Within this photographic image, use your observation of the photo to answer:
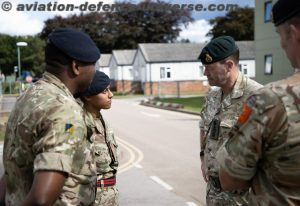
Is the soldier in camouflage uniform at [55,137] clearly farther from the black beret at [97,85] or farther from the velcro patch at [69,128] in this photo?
the black beret at [97,85]

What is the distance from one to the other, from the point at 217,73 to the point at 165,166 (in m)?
6.39

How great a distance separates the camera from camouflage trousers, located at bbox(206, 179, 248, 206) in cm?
327

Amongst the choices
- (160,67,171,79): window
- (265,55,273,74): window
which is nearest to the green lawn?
A: (265,55,273,74): window

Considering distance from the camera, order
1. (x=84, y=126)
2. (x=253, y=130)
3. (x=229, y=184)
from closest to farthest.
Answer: (x=253, y=130) < (x=229, y=184) < (x=84, y=126)

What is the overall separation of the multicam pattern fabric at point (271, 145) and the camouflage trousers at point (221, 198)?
58.2 inches

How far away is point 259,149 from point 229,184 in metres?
0.24

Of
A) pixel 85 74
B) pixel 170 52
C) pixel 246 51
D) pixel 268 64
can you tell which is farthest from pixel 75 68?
pixel 246 51

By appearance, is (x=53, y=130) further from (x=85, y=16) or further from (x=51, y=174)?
(x=85, y=16)

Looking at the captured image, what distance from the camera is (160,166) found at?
31.9ft

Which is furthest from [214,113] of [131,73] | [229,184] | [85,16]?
[85,16]

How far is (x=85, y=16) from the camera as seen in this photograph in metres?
72.5

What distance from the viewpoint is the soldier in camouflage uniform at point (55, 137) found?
6.25 feet

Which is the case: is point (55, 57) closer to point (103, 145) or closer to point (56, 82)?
point (56, 82)

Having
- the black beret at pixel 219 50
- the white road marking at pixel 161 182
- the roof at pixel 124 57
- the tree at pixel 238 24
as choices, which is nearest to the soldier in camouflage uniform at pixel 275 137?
the black beret at pixel 219 50
